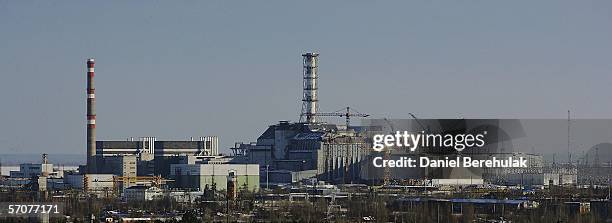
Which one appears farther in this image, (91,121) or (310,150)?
(310,150)

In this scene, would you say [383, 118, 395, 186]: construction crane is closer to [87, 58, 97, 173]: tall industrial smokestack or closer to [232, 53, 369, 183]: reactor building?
Answer: [232, 53, 369, 183]: reactor building

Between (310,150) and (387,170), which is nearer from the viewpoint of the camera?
(387,170)

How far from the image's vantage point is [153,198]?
3222 cm

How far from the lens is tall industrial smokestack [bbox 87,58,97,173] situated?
36.6 m

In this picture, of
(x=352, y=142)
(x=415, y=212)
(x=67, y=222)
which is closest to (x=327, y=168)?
(x=352, y=142)

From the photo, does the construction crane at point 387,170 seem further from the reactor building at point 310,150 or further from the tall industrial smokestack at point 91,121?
the tall industrial smokestack at point 91,121

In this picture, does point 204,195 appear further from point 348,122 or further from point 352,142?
point 348,122

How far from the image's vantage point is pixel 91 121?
37438 millimetres

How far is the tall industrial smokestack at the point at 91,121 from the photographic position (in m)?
36.6

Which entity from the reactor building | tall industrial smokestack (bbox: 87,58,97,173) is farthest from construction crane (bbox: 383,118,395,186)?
→ tall industrial smokestack (bbox: 87,58,97,173)

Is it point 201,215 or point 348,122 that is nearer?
point 201,215

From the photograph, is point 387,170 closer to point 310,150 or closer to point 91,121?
point 310,150

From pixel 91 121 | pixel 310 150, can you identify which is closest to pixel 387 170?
pixel 310 150

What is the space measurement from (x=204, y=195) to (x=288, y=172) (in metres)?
8.13
